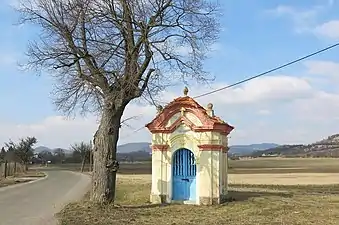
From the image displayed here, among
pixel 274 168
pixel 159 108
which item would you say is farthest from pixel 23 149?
pixel 159 108

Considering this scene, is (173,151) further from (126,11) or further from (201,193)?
(126,11)

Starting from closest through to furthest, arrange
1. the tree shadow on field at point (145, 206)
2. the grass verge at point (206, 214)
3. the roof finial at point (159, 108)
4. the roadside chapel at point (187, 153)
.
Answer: the grass verge at point (206, 214) → the tree shadow on field at point (145, 206) → the roadside chapel at point (187, 153) → the roof finial at point (159, 108)

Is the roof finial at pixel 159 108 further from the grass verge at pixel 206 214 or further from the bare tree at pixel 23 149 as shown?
the bare tree at pixel 23 149

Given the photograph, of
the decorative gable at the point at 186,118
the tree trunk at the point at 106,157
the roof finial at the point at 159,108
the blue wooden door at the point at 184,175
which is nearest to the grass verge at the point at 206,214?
the tree trunk at the point at 106,157

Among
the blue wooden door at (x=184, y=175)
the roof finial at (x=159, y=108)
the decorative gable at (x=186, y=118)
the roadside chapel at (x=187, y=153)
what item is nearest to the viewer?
the roadside chapel at (x=187, y=153)

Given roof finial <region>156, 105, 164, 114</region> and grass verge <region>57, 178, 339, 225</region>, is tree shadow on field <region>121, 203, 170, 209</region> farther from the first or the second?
roof finial <region>156, 105, 164, 114</region>

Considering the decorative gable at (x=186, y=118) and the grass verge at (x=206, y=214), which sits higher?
the decorative gable at (x=186, y=118)

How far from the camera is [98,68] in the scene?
71.4 ft

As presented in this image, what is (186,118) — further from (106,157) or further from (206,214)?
(206,214)

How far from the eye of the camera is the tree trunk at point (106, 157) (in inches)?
842

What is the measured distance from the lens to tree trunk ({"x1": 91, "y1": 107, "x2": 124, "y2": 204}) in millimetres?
21398

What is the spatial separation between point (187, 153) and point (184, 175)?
0.93 m

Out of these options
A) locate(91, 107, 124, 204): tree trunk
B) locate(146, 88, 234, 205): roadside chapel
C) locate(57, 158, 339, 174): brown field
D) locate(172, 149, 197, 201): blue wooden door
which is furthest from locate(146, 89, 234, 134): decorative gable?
locate(57, 158, 339, 174): brown field

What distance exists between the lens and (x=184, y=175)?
78.5 ft
